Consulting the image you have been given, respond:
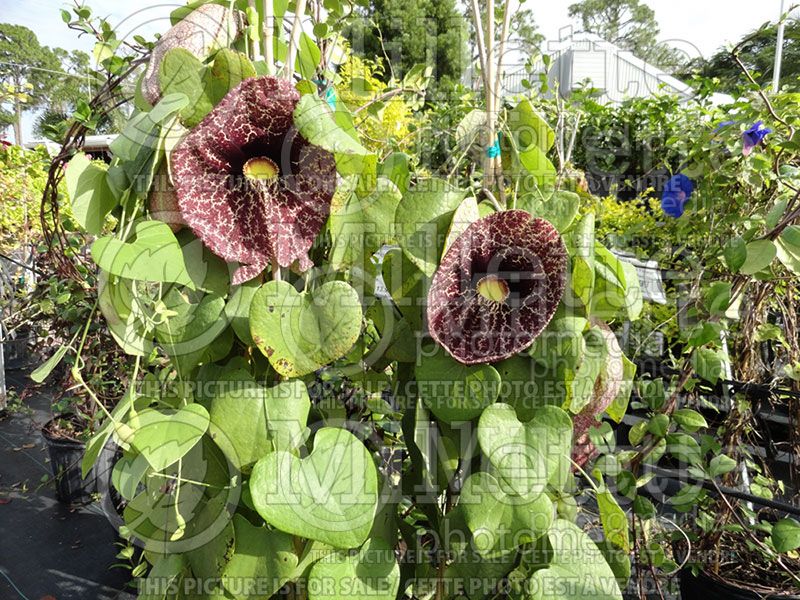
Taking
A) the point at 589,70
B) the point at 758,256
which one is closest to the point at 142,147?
the point at 758,256

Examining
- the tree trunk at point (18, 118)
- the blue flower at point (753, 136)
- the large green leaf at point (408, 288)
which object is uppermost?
the tree trunk at point (18, 118)

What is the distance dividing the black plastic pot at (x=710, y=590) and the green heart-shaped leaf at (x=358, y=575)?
890 millimetres

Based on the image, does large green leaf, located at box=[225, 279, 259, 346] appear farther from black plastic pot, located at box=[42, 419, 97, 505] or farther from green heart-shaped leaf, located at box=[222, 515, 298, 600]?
black plastic pot, located at box=[42, 419, 97, 505]

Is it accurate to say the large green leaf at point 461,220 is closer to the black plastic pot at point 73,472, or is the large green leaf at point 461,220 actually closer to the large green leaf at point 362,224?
the large green leaf at point 362,224

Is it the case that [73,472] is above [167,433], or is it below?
below

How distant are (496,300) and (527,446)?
119 millimetres

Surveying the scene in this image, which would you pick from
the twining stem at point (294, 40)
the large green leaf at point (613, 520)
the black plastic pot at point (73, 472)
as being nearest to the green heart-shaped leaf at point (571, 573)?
the large green leaf at point (613, 520)

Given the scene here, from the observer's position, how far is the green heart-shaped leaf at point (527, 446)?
0.39 m

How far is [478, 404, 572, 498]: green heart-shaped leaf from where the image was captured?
393 mm

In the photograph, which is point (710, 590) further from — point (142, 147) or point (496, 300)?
point (142, 147)

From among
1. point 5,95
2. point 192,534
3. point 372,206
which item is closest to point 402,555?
point 192,534

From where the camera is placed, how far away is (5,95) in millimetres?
2102

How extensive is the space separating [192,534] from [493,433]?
27 centimetres

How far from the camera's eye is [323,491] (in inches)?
15.3
